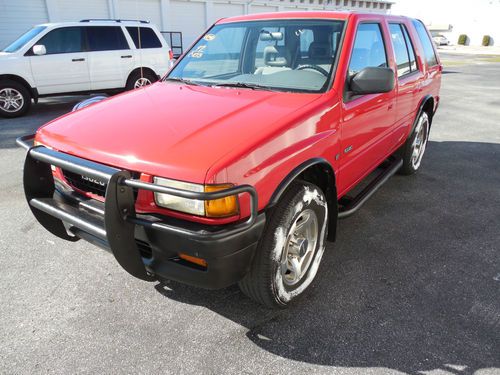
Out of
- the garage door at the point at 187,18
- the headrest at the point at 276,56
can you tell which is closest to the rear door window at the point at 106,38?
the headrest at the point at 276,56

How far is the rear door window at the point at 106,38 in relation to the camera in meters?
8.79

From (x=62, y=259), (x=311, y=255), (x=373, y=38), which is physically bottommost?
(x=62, y=259)

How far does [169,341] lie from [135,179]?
1.01 meters

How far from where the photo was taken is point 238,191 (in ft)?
5.98

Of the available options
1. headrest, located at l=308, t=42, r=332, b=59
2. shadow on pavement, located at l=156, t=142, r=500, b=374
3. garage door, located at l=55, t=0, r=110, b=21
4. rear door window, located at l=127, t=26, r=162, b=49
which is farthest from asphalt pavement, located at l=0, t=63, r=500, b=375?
garage door, located at l=55, t=0, r=110, b=21

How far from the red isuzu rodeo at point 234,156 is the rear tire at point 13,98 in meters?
6.27

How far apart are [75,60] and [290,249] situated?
7981 mm

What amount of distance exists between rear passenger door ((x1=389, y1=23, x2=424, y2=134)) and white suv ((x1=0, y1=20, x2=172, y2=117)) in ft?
16.7

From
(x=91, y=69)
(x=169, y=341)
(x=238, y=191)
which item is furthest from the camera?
(x=91, y=69)

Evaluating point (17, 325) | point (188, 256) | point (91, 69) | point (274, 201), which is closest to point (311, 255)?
point (274, 201)

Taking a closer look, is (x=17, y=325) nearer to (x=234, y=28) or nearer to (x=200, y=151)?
(x=200, y=151)

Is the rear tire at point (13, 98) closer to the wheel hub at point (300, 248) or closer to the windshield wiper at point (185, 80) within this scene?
the windshield wiper at point (185, 80)

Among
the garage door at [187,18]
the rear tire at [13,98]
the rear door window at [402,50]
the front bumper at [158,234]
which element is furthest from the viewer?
the garage door at [187,18]

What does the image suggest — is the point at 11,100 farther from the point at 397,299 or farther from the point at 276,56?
the point at 397,299
